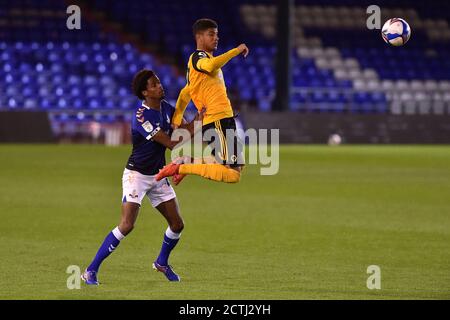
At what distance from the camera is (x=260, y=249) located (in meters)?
12.9

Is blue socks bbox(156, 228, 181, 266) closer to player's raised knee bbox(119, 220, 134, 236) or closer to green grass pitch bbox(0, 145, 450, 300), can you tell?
green grass pitch bbox(0, 145, 450, 300)

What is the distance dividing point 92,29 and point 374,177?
853 inches

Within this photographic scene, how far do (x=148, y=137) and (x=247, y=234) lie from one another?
5072mm

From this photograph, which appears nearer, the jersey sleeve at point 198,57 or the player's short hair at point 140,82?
the player's short hair at point 140,82

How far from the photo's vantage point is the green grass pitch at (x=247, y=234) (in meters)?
9.92

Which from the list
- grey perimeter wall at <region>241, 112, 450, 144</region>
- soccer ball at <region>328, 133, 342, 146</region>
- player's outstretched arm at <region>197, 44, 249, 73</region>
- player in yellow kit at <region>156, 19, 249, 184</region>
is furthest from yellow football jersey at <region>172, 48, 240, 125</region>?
soccer ball at <region>328, 133, 342, 146</region>

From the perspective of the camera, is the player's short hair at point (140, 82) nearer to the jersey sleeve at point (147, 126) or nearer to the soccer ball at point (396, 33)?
the jersey sleeve at point (147, 126)

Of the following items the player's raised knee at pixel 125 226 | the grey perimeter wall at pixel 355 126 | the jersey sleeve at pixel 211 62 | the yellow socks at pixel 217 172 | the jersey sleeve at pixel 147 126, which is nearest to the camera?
the jersey sleeve at pixel 147 126

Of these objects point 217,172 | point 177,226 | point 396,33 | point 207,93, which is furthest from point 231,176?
point 396,33

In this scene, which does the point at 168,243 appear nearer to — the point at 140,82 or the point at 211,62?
the point at 140,82

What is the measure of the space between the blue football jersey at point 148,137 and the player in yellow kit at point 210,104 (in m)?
0.17

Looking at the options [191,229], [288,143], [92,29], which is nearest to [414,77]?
[288,143]

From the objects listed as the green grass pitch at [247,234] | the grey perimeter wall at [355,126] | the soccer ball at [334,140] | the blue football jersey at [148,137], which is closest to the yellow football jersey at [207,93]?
the blue football jersey at [148,137]

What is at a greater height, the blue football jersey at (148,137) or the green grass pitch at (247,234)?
the blue football jersey at (148,137)
